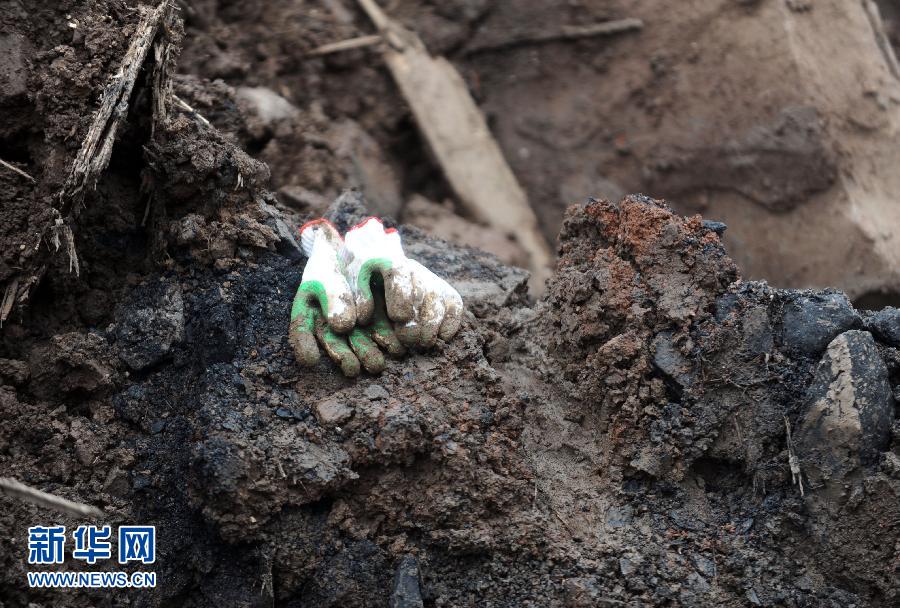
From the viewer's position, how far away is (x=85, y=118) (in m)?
2.67

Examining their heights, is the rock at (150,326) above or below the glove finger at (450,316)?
below

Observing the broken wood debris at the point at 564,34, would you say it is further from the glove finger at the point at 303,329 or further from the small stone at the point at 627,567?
the small stone at the point at 627,567

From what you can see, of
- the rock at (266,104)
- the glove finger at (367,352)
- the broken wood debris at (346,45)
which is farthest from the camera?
the broken wood debris at (346,45)

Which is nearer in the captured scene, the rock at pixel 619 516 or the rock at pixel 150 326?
the rock at pixel 619 516

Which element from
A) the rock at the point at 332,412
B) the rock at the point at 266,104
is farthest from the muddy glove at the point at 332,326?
the rock at the point at 266,104

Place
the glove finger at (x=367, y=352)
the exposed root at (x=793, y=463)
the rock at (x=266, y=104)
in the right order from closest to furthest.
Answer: the exposed root at (x=793, y=463) < the glove finger at (x=367, y=352) < the rock at (x=266, y=104)

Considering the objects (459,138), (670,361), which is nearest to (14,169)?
(670,361)

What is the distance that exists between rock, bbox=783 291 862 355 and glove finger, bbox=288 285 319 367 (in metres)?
1.38

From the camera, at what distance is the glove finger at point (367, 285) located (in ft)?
8.61

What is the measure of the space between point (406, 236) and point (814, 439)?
1.72 m

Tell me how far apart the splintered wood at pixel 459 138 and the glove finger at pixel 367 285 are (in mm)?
2413

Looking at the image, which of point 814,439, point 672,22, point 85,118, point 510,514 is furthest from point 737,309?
point 672,22

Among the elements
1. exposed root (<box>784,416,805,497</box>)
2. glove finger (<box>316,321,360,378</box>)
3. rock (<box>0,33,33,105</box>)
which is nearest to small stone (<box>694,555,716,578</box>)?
exposed root (<box>784,416,805,497</box>)

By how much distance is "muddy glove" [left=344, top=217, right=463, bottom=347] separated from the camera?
262 centimetres
